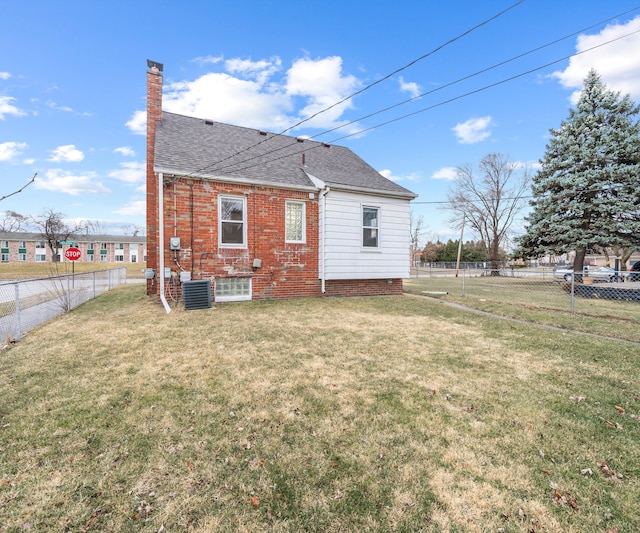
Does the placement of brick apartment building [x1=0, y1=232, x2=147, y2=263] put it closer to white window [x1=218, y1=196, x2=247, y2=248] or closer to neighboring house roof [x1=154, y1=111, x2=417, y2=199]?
neighboring house roof [x1=154, y1=111, x2=417, y2=199]

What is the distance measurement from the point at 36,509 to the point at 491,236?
39.6m

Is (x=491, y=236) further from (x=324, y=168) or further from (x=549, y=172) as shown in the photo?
(x=324, y=168)

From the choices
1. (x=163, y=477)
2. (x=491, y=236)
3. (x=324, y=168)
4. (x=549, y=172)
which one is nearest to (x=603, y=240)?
(x=549, y=172)

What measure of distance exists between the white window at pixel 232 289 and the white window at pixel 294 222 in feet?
6.34

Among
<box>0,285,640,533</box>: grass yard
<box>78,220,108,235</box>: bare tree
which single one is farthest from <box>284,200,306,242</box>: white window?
<box>78,220,108,235</box>: bare tree

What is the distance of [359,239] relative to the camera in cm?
1031

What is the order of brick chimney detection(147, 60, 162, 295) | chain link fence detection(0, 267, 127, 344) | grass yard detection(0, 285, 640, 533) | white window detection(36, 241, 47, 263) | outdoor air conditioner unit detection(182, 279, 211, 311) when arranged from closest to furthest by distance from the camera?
grass yard detection(0, 285, 640, 533)
chain link fence detection(0, 267, 127, 344)
outdoor air conditioner unit detection(182, 279, 211, 311)
brick chimney detection(147, 60, 162, 295)
white window detection(36, 241, 47, 263)

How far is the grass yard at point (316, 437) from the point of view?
187cm

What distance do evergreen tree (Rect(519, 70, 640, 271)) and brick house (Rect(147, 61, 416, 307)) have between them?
495 inches

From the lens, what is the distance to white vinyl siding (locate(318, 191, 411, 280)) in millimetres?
9906

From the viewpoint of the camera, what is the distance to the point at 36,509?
1851 mm

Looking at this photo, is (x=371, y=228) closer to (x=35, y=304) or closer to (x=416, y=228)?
(x=35, y=304)

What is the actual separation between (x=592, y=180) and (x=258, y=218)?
62.1ft

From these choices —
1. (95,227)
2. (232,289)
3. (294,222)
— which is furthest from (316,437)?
(95,227)
